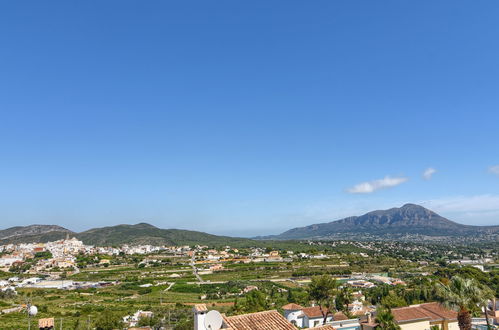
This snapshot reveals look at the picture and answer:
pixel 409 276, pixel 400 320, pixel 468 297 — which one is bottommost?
pixel 409 276

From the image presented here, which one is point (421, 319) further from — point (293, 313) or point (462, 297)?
point (293, 313)

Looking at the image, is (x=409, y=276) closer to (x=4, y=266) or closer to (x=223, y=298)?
(x=223, y=298)

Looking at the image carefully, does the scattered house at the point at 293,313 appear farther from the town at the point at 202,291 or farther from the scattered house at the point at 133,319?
the scattered house at the point at 133,319

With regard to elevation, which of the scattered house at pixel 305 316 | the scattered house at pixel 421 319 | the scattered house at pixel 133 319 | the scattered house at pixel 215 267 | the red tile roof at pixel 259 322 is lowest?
the scattered house at pixel 215 267

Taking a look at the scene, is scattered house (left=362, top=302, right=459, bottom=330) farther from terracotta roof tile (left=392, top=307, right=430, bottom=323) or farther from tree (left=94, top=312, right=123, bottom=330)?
tree (left=94, top=312, right=123, bottom=330)

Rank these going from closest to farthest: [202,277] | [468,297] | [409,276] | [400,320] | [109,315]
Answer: [468,297], [400,320], [109,315], [409,276], [202,277]

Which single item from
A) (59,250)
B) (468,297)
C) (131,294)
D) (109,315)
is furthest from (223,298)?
(59,250)

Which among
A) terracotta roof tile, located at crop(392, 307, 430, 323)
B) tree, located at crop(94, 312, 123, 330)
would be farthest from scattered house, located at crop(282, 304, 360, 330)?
tree, located at crop(94, 312, 123, 330)

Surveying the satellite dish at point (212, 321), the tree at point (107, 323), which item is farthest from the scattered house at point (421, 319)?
the tree at point (107, 323)
